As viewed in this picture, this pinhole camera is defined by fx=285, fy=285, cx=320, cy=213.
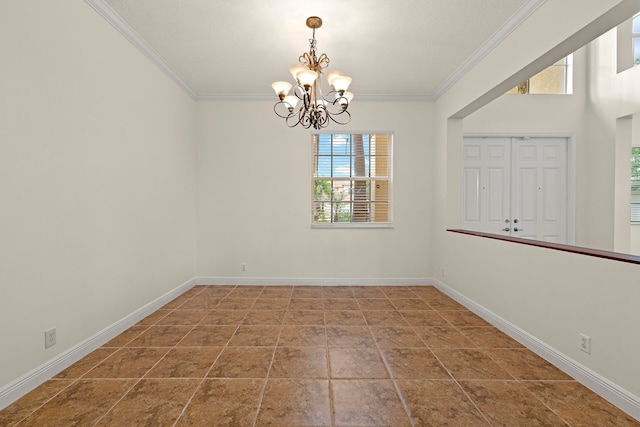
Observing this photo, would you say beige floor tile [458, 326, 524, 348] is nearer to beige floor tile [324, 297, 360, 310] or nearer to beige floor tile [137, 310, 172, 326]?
beige floor tile [324, 297, 360, 310]

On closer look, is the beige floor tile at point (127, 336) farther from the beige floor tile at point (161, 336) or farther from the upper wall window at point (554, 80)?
the upper wall window at point (554, 80)

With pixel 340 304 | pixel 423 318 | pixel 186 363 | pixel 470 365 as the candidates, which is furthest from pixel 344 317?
pixel 186 363

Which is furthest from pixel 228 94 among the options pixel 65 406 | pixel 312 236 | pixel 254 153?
pixel 65 406

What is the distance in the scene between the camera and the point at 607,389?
5.67 feet

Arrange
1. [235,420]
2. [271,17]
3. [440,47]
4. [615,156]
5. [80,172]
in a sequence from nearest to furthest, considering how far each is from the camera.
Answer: [235,420] → [80,172] → [271,17] → [440,47] → [615,156]

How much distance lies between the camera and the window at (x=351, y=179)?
4.41 meters

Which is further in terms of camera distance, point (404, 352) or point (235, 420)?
point (404, 352)

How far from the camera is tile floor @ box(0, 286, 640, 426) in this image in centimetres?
158

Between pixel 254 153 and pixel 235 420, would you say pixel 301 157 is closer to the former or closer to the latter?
pixel 254 153

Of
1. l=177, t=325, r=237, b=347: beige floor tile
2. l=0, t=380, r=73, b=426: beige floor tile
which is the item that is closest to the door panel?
l=177, t=325, r=237, b=347: beige floor tile

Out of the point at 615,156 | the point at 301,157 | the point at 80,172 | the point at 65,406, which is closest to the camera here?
the point at 65,406

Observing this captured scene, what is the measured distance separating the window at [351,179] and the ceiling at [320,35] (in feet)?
3.23

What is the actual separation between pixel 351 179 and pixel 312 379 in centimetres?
304

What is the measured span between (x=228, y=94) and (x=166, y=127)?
112 cm
